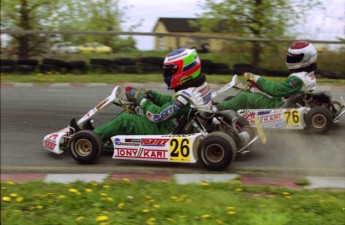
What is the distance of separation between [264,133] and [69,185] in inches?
103

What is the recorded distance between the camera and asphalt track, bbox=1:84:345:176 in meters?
5.11

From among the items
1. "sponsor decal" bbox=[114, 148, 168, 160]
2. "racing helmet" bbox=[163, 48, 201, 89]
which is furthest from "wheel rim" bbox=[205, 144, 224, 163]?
"racing helmet" bbox=[163, 48, 201, 89]

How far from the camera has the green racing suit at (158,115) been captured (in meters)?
5.07

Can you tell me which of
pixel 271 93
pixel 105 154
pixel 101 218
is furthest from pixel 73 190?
pixel 271 93

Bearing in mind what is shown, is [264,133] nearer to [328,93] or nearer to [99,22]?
[328,93]

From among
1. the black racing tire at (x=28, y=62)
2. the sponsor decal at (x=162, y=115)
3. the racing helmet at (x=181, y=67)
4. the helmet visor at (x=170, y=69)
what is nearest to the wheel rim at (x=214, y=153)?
the sponsor decal at (x=162, y=115)

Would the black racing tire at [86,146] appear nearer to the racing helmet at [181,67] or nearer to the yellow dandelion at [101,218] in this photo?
the racing helmet at [181,67]

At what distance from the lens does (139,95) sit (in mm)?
5359

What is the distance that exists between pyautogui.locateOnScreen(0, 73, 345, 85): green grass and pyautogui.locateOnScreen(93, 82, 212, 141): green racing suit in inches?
12.3

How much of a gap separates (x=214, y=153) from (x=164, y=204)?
1412 mm

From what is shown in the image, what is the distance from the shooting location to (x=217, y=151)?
5.00 m

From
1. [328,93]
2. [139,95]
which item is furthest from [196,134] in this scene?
[328,93]

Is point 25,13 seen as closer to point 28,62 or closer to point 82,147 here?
point 28,62

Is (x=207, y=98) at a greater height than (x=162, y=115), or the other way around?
(x=207, y=98)
